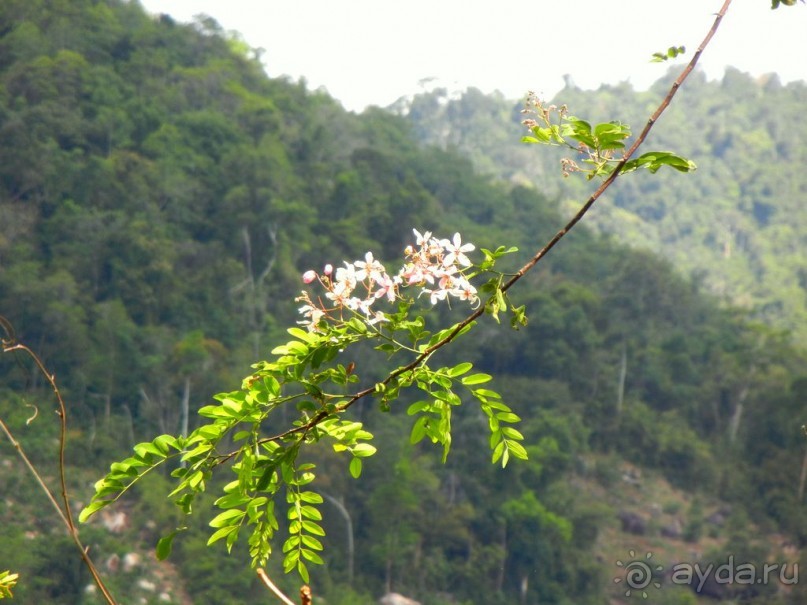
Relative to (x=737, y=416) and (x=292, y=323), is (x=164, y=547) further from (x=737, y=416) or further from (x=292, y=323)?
(x=737, y=416)

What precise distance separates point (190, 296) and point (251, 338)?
1.29 m

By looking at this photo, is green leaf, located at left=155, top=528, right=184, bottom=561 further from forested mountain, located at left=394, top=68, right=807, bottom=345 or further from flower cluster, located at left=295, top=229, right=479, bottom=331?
forested mountain, located at left=394, top=68, right=807, bottom=345

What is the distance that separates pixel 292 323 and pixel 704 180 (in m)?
21.4

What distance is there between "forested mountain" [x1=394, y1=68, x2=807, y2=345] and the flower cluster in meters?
26.1

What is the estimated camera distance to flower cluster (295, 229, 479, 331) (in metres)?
0.91

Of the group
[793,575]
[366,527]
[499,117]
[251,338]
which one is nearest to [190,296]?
[251,338]

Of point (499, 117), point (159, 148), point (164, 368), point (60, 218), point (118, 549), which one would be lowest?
point (118, 549)

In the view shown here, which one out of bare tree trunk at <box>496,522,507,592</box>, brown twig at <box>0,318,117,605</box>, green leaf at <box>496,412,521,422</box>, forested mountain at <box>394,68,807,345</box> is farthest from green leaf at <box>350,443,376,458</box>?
forested mountain at <box>394,68,807,345</box>

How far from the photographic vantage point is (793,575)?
50.4 ft

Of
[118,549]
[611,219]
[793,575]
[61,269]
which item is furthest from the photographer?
[611,219]

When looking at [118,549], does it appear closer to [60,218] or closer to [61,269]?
[61,269]

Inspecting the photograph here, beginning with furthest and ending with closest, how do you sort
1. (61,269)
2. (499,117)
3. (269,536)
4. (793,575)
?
(499,117), (61,269), (793,575), (269,536)

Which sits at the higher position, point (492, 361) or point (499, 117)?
point (499, 117)

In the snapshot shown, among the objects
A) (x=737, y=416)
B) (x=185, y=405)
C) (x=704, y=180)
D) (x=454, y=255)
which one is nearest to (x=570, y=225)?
(x=454, y=255)
